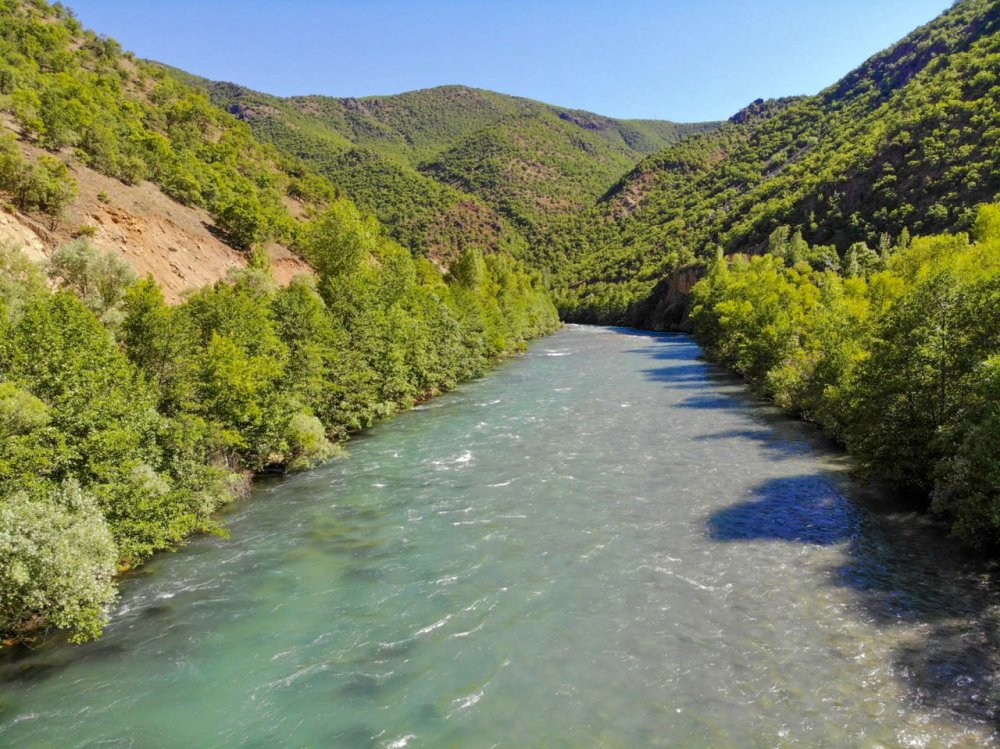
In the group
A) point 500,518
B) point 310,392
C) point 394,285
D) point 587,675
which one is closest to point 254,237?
point 394,285

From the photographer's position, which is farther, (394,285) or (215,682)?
(394,285)

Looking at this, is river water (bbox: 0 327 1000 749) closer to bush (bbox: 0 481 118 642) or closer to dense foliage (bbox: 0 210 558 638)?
bush (bbox: 0 481 118 642)

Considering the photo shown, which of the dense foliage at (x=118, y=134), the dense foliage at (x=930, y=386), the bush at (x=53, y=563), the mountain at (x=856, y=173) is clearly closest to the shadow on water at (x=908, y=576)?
the dense foliage at (x=930, y=386)

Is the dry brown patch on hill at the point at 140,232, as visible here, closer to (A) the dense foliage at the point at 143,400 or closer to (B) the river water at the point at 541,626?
(A) the dense foliage at the point at 143,400

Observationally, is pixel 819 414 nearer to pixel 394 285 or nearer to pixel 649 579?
pixel 649 579

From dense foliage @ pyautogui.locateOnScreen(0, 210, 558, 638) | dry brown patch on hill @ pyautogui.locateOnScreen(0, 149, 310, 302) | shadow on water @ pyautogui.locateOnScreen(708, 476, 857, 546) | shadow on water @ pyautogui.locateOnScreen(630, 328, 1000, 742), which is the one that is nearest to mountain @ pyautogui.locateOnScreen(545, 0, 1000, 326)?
shadow on water @ pyautogui.locateOnScreen(708, 476, 857, 546)

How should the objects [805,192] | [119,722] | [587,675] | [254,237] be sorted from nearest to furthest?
[119,722] < [587,675] < [254,237] < [805,192]
